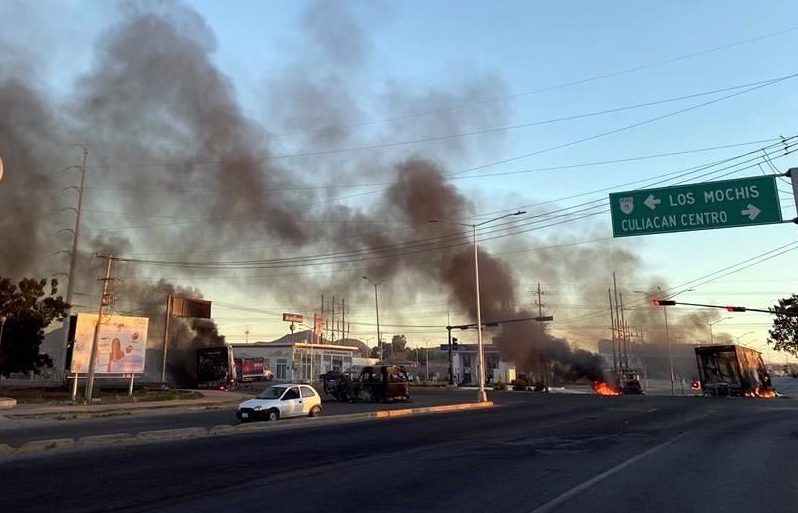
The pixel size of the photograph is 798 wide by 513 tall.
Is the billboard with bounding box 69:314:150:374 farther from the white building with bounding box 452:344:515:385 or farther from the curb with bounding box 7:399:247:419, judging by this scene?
the white building with bounding box 452:344:515:385

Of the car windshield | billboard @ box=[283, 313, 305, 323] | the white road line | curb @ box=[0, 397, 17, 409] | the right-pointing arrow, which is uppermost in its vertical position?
billboard @ box=[283, 313, 305, 323]

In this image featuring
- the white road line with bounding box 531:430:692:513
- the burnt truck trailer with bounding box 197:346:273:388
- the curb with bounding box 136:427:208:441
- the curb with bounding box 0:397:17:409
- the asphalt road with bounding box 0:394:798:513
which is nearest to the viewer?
the white road line with bounding box 531:430:692:513

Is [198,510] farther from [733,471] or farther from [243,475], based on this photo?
[733,471]

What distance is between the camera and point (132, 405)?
2525 cm

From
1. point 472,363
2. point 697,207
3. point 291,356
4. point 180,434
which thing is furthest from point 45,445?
point 472,363

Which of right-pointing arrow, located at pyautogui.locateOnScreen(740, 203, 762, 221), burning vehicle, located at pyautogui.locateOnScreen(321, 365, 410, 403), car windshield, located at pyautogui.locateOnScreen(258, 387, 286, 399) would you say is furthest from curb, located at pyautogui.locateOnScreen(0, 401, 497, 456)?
right-pointing arrow, located at pyautogui.locateOnScreen(740, 203, 762, 221)

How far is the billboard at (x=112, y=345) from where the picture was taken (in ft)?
96.0

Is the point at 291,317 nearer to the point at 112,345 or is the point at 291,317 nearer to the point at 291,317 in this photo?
the point at 291,317

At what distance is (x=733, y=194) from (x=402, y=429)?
10270 millimetres

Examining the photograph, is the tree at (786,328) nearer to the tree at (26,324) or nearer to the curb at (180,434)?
the curb at (180,434)

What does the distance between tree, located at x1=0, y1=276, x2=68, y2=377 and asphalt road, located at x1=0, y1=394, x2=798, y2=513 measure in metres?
19.6

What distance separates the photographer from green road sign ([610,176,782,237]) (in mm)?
12422

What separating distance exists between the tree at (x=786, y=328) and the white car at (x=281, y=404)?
34.5 meters

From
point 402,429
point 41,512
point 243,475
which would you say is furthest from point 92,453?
point 402,429
